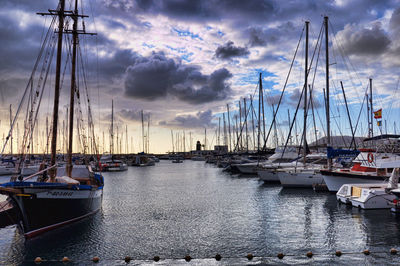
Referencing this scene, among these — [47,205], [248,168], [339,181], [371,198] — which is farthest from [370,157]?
[248,168]

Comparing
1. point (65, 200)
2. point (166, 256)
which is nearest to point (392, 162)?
point (166, 256)

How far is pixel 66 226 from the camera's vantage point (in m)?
22.7

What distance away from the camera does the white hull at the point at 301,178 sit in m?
42.8

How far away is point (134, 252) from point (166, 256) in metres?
1.98

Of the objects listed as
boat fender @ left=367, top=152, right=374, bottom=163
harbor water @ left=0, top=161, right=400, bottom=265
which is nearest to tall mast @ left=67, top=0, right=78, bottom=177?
harbor water @ left=0, top=161, right=400, bottom=265

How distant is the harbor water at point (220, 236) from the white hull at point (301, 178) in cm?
1101

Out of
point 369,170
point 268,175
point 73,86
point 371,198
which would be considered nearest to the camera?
point 371,198

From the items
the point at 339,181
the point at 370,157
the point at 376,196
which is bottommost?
the point at 376,196

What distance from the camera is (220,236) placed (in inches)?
813

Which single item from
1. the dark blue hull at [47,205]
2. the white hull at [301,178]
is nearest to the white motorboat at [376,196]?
the white hull at [301,178]

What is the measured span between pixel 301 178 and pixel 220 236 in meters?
25.5

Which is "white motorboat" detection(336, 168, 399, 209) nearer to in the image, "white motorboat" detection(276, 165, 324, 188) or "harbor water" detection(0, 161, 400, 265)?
"harbor water" detection(0, 161, 400, 265)

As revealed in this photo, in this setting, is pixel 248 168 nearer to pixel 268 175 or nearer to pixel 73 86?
pixel 268 175

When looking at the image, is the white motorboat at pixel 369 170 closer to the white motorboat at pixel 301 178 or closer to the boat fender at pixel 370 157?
the boat fender at pixel 370 157
